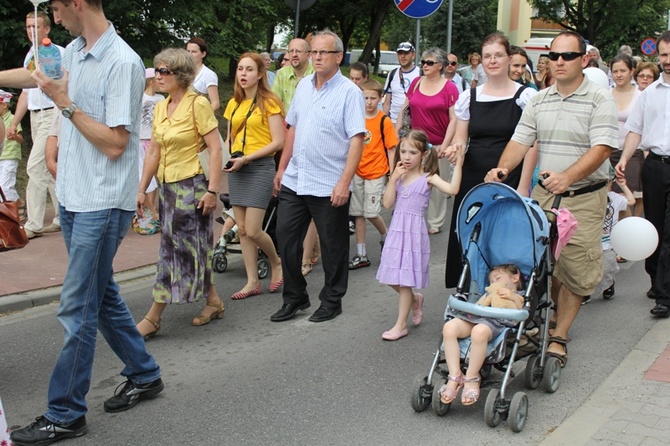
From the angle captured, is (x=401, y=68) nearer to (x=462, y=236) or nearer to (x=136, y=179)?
(x=462, y=236)

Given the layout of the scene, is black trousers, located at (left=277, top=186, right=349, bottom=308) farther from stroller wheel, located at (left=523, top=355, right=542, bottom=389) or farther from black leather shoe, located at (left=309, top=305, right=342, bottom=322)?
stroller wheel, located at (left=523, top=355, right=542, bottom=389)

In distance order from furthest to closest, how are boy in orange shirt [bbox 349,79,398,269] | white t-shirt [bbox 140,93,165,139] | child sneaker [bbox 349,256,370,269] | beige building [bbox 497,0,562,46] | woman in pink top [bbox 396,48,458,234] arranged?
beige building [bbox 497,0,562,46] < white t-shirt [bbox 140,93,165,139] < woman in pink top [bbox 396,48,458,234] < boy in orange shirt [bbox 349,79,398,269] < child sneaker [bbox 349,256,370,269]

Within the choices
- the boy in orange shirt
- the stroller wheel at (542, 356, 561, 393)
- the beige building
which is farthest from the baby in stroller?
the beige building

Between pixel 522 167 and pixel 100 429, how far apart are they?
11.5ft

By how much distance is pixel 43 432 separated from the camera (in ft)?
14.7

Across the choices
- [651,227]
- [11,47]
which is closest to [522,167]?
[651,227]

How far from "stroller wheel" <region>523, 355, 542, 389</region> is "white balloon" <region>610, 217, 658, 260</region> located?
5.66ft

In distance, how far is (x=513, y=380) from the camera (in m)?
5.57

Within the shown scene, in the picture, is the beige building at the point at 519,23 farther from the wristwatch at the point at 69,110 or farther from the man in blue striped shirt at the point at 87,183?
the wristwatch at the point at 69,110

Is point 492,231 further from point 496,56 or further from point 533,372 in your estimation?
point 496,56

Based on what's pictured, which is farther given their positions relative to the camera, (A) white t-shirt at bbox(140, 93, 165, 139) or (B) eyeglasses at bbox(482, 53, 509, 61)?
(A) white t-shirt at bbox(140, 93, 165, 139)

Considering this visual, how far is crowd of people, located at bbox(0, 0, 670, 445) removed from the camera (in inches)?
178

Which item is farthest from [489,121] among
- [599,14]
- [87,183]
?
[599,14]

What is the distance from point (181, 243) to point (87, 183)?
1959 millimetres
